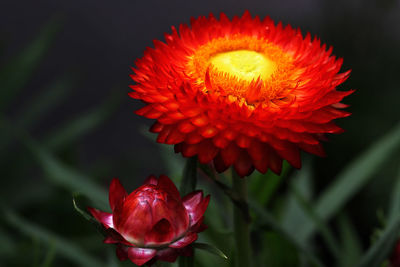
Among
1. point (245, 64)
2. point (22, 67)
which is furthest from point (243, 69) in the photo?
point (22, 67)

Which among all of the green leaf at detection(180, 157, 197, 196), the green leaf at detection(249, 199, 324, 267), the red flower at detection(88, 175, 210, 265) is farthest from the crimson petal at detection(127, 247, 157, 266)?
the green leaf at detection(249, 199, 324, 267)

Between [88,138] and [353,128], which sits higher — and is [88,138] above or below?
below

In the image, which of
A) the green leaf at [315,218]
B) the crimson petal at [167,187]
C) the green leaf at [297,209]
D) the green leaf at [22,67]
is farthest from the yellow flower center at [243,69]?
the green leaf at [22,67]

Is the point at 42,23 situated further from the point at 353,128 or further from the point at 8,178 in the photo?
the point at 353,128

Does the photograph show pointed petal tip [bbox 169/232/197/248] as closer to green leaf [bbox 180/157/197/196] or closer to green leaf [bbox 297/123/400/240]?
green leaf [bbox 180/157/197/196]

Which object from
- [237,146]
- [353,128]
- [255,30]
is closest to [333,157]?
[353,128]
